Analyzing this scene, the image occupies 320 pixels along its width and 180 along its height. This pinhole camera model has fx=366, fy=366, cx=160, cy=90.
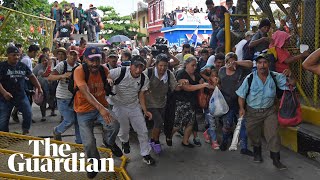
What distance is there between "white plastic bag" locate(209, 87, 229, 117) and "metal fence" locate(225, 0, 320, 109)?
1.46 metres

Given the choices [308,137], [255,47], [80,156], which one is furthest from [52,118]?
[308,137]

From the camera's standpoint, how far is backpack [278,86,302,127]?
17.4ft

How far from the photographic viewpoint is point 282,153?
603 centimetres

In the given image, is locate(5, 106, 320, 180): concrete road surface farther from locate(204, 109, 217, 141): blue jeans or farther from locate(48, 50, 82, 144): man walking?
locate(48, 50, 82, 144): man walking

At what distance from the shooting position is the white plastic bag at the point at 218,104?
19.6ft

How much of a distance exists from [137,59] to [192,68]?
A: 1.22 metres

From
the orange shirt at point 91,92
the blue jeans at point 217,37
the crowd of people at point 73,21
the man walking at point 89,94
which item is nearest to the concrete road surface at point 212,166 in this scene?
the man walking at point 89,94

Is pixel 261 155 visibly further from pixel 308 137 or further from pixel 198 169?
pixel 198 169

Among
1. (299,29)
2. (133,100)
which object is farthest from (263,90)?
(299,29)

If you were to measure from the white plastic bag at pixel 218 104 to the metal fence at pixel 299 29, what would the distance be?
1.46 m

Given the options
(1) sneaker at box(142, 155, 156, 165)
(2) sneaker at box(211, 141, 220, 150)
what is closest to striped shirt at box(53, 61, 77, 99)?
(1) sneaker at box(142, 155, 156, 165)

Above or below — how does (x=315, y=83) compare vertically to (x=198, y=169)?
above

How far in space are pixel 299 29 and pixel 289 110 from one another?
343 centimetres

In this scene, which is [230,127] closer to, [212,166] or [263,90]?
[212,166]
